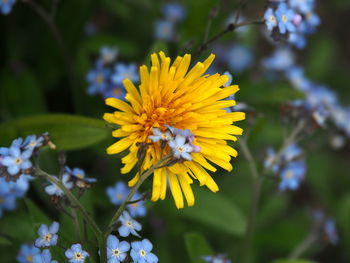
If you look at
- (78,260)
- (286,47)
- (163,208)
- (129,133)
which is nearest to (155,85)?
(129,133)

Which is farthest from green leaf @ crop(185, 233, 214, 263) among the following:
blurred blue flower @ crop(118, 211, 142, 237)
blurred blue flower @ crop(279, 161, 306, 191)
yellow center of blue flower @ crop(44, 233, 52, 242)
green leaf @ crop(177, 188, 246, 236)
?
yellow center of blue flower @ crop(44, 233, 52, 242)

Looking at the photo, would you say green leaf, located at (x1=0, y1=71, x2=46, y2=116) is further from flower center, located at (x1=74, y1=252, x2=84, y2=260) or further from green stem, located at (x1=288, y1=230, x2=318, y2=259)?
green stem, located at (x1=288, y1=230, x2=318, y2=259)

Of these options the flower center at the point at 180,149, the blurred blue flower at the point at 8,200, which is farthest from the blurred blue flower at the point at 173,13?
the flower center at the point at 180,149

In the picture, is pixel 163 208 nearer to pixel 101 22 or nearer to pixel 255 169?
pixel 255 169

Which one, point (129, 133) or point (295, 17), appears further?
point (295, 17)

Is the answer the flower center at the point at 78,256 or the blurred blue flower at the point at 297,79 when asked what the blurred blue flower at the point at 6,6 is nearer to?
the flower center at the point at 78,256

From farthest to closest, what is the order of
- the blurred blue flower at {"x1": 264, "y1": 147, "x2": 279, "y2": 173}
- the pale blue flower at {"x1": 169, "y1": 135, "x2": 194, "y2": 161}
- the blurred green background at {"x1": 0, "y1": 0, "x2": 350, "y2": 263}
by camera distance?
the blurred blue flower at {"x1": 264, "y1": 147, "x2": 279, "y2": 173} < the blurred green background at {"x1": 0, "y1": 0, "x2": 350, "y2": 263} < the pale blue flower at {"x1": 169, "y1": 135, "x2": 194, "y2": 161}
